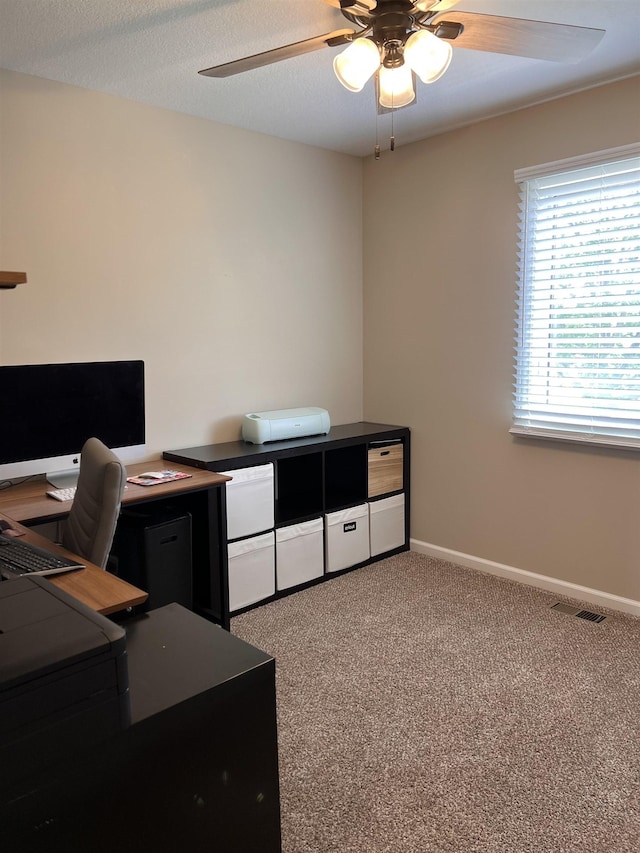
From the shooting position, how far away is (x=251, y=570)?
10.6ft

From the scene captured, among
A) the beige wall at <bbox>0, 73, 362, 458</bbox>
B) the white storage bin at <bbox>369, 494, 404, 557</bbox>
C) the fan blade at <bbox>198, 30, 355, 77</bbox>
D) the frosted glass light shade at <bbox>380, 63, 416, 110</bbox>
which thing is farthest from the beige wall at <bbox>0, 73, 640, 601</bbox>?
the frosted glass light shade at <bbox>380, 63, 416, 110</bbox>

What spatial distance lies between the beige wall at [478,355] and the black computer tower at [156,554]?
1.66m

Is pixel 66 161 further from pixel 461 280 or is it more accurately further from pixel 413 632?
pixel 413 632

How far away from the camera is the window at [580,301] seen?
9.73ft

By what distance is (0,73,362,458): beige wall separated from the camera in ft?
9.14

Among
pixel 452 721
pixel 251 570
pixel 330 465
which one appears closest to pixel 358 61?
pixel 452 721

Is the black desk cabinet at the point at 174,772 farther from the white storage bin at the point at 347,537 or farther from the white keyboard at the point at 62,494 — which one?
the white storage bin at the point at 347,537

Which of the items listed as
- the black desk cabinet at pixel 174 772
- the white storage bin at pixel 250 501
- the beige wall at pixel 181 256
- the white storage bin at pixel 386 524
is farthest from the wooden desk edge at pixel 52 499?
the white storage bin at pixel 386 524

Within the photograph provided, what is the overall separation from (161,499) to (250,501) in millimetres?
458

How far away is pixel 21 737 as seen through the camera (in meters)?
1.04

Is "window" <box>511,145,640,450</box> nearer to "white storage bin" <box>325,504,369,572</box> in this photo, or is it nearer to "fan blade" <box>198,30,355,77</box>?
"white storage bin" <box>325,504,369,572</box>

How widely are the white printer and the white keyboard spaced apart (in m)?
1.05

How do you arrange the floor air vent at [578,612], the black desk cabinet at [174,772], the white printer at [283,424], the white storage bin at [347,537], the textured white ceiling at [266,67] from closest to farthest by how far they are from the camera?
the black desk cabinet at [174,772] → the textured white ceiling at [266,67] → the floor air vent at [578,612] → the white printer at [283,424] → the white storage bin at [347,537]

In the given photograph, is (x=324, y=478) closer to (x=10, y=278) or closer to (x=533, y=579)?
(x=533, y=579)
